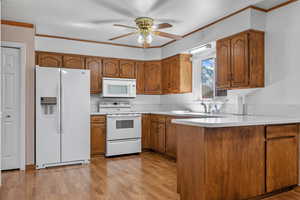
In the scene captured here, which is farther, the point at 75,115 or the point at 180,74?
the point at 180,74

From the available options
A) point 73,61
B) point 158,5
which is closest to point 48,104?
point 73,61

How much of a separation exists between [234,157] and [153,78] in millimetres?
3545

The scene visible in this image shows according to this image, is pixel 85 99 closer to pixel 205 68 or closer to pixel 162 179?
pixel 162 179

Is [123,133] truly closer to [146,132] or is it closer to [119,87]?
[146,132]

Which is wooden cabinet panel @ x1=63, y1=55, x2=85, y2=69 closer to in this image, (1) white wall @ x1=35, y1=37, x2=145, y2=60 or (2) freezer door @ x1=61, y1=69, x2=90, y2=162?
(1) white wall @ x1=35, y1=37, x2=145, y2=60

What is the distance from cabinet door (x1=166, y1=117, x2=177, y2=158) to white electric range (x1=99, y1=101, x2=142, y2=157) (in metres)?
0.75

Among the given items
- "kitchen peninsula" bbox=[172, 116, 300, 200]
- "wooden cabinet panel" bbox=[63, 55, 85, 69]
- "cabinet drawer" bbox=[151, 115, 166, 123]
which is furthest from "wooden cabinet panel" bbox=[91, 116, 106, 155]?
"kitchen peninsula" bbox=[172, 116, 300, 200]

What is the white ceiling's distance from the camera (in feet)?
10.0

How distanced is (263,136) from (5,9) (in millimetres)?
3983

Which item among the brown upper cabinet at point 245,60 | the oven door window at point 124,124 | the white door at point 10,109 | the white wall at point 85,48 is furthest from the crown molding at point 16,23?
the brown upper cabinet at point 245,60

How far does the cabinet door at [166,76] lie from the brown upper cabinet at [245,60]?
1859 mm

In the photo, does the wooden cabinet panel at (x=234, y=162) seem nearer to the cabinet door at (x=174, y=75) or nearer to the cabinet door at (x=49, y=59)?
the cabinet door at (x=174, y=75)

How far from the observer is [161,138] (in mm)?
4594

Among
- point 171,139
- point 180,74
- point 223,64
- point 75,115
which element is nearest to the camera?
point 223,64
